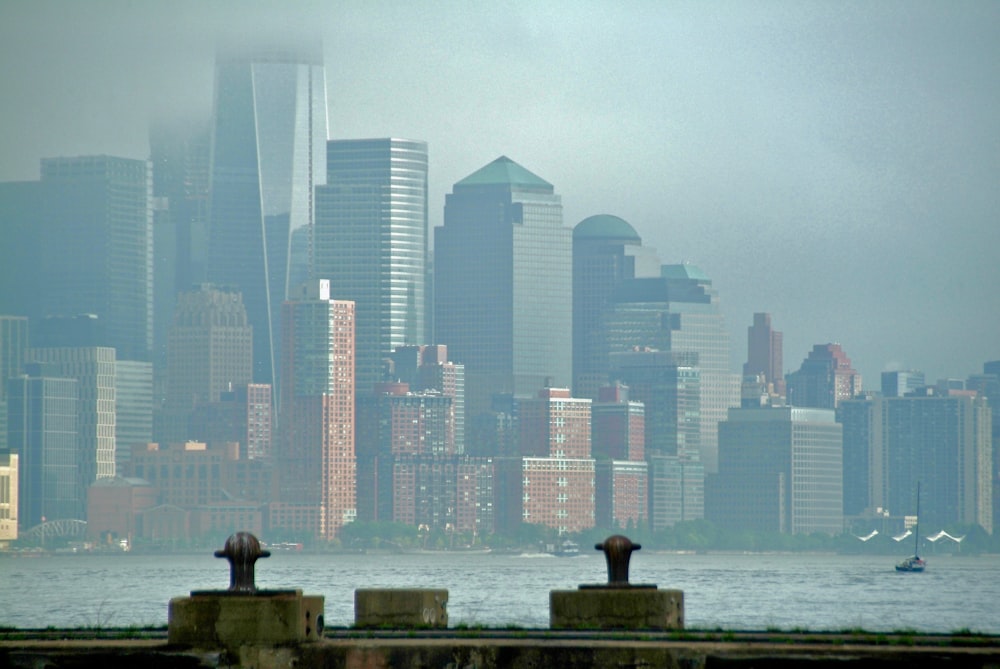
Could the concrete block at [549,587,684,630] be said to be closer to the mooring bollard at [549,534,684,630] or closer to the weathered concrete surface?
the mooring bollard at [549,534,684,630]

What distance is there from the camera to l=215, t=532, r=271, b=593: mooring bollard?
3256 centimetres

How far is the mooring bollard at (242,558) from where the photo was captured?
107ft

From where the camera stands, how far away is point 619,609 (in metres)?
35.0

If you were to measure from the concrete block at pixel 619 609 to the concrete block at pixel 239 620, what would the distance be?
5.11 m

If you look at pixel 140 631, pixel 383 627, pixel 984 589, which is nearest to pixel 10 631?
pixel 140 631

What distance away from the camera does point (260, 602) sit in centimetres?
3133

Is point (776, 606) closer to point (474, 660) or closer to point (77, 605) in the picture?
point (77, 605)

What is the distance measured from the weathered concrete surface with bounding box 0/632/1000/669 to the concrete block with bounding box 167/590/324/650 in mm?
157

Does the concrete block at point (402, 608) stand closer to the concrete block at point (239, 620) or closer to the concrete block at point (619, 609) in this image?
the concrete block at point (619, 609)

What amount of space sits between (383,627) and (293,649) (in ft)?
19.9

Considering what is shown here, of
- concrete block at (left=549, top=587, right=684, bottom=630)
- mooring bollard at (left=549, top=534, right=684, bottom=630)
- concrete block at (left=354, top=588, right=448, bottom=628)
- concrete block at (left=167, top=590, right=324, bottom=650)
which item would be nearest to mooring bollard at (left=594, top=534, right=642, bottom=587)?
mooring bollard at (left=549, top=534, right=684, bottom=630)

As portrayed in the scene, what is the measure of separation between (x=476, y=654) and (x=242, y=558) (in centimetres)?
374

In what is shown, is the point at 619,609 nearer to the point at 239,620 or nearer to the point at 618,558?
the point at 618,558

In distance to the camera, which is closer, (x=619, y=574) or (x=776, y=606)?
(x=619, y=574)
